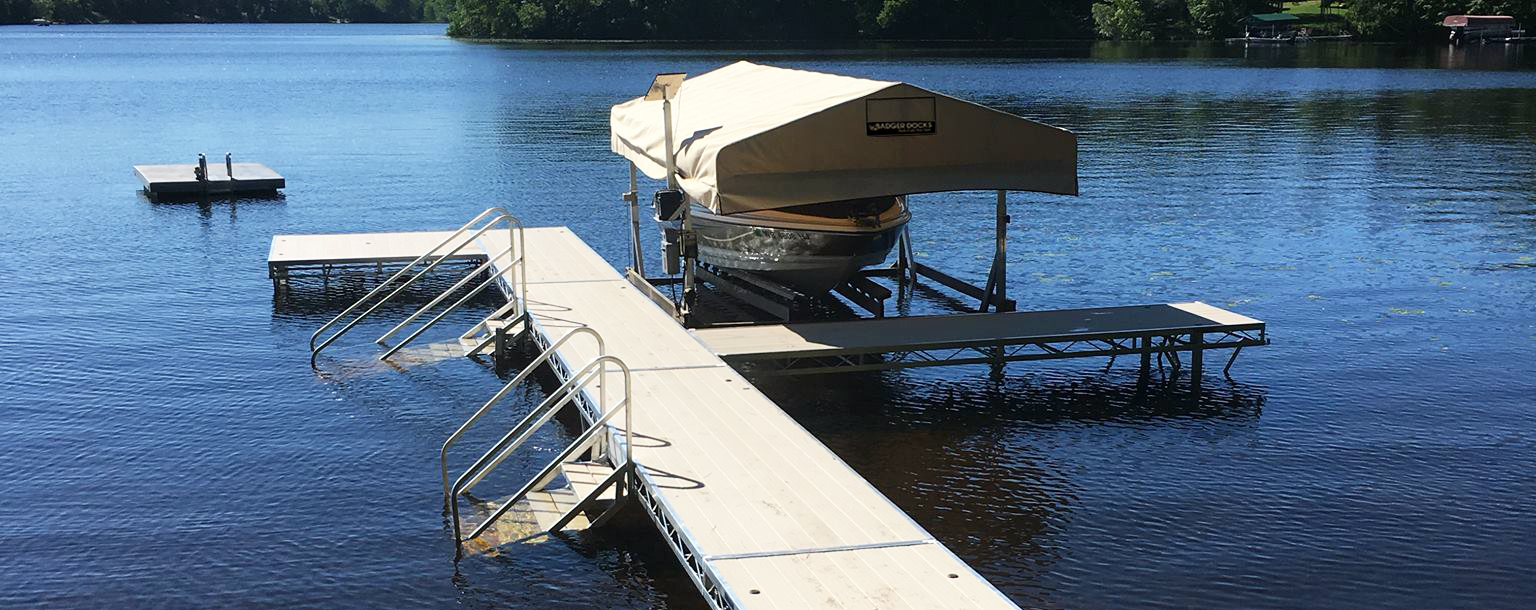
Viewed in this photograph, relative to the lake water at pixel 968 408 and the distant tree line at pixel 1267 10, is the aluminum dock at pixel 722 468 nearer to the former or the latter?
the lake water at pixel 968 408

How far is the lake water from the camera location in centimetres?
1238

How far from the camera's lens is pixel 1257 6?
452ft

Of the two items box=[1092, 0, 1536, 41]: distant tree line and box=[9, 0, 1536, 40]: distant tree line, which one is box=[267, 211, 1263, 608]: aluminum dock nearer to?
box=[1092, 0, 1536, 41]: distant tree line

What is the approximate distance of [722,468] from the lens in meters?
11.9

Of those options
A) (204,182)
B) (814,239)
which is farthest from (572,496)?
(204,182)

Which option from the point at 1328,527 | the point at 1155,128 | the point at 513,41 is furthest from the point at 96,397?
the point at 513,41

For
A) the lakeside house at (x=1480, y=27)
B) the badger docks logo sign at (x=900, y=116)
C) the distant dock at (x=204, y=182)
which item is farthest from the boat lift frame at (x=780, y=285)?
the lakeside house at (x=1480, y=27)

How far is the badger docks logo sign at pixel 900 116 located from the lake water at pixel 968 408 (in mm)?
3102

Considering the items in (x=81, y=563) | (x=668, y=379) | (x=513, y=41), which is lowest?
(x=81, y=563)

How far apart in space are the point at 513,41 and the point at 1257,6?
6948 cm

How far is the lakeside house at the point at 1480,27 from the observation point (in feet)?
389

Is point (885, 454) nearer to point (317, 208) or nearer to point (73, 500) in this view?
point (73, 500)

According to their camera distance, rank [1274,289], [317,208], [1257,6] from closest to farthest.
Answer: [1274,289], [317,208], [1257,6]

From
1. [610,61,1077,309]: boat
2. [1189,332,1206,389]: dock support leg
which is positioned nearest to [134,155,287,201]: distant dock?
[610,61,1077,309]: boat
